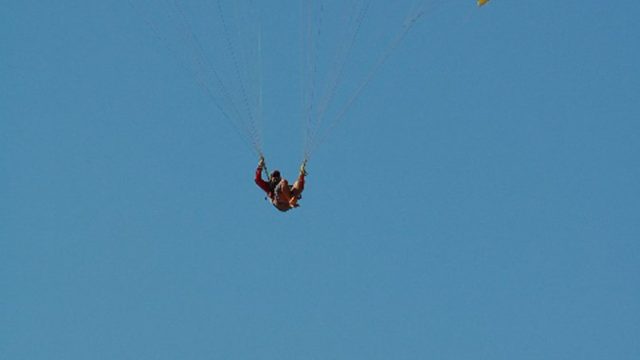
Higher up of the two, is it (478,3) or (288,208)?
(478,3)

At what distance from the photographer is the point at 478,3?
2006cm

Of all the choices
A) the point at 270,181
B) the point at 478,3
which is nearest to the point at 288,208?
the point at 270,181

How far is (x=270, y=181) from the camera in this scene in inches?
846

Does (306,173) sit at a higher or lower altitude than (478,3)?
lower

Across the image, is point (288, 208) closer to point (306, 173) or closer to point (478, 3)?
point (306, 173)

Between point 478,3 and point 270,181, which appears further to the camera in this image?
point 270,181

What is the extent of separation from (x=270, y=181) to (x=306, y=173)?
78 cm

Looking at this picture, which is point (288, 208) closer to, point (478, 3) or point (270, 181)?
point (270, 181)

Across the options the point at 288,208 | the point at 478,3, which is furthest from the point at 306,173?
the point at 478,3

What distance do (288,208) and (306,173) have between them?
0.75 m

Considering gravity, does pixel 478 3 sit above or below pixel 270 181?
above

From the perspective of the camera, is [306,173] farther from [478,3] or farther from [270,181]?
[478,3]

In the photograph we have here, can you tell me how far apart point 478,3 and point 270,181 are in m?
5.21
